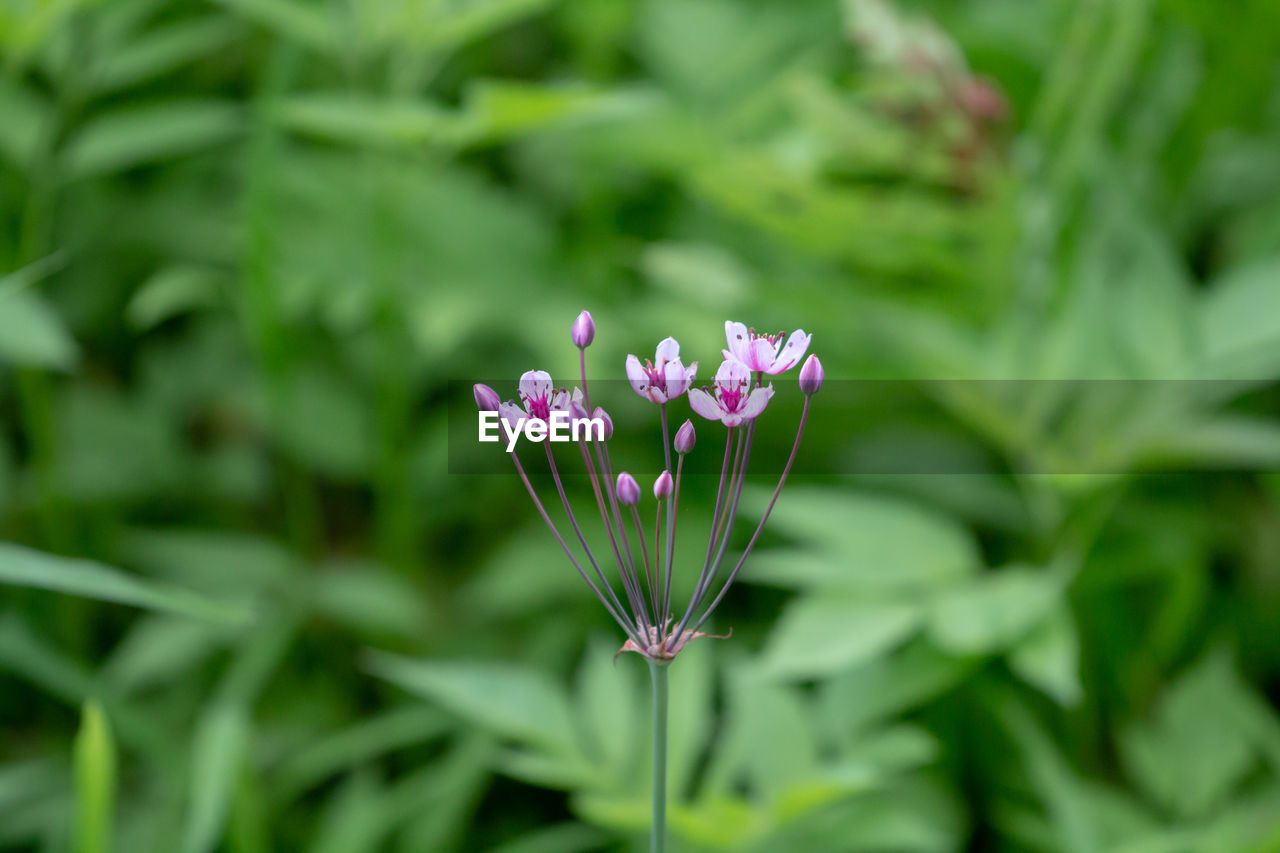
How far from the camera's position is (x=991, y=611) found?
1.02 meters

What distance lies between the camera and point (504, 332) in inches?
62.9

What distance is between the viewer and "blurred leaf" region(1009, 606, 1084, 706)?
0.93 m

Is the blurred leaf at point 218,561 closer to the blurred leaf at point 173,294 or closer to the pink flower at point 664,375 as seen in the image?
the blurred leaf at point 173,294

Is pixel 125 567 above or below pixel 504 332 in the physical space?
below

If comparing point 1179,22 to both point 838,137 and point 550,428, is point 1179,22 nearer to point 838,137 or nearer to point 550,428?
point 838,137

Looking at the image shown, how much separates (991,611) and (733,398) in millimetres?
590

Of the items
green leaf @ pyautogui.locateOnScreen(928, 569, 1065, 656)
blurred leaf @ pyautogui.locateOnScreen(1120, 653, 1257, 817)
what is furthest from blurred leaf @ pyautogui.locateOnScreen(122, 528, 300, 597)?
blurred leaf @ pyautogui.locateOnScreen(1120, 653, 1257, 817)

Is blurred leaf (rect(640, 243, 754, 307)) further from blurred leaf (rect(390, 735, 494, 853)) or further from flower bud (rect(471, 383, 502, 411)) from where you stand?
flower bud (rect(471, 383, 502, 411))

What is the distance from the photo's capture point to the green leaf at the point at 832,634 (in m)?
0.97

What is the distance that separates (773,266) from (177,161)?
3.12 feet

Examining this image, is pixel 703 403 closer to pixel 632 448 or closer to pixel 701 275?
pixel 701 275

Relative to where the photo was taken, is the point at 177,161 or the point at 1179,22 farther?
the point at 177,161

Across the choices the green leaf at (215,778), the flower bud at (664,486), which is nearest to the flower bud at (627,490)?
the flower bud at (664,486)

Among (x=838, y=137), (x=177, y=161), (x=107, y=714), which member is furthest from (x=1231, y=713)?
(x=177, y=161)
